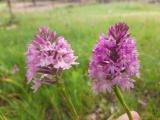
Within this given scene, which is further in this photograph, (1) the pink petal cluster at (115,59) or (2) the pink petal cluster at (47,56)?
(2) the pink petal cluster at (47,56)

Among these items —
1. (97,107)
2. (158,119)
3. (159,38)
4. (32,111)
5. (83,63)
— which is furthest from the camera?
(159,38)

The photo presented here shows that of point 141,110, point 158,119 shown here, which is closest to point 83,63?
point 141,110

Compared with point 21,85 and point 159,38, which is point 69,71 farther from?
point 159,38

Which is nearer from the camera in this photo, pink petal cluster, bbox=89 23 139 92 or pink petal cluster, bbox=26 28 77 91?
pink petal cluster, bbox=89 23 139 92

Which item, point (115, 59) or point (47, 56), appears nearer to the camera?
point (115, 59)

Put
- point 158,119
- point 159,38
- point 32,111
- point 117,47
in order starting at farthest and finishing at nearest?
point 159,38, point 32,111, point 158,119, point 117,47
